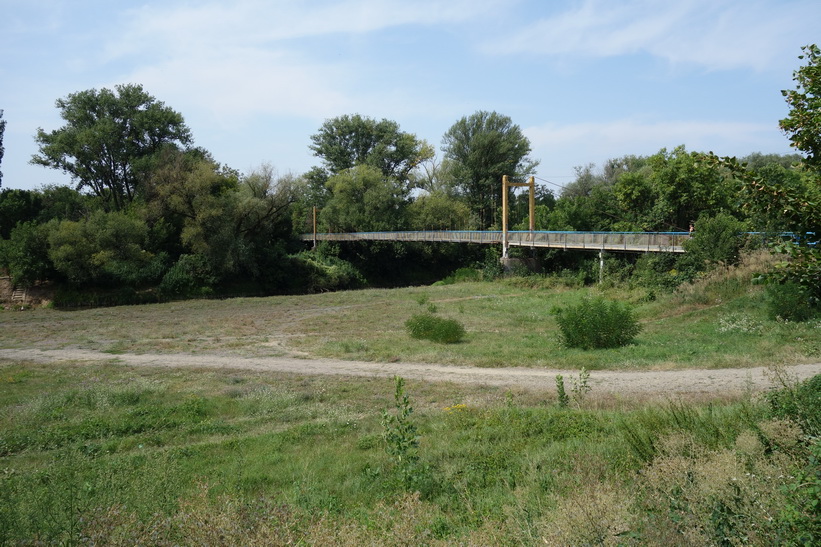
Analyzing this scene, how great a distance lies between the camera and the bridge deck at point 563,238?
35000 millimetres

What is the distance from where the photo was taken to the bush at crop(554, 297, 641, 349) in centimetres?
1819

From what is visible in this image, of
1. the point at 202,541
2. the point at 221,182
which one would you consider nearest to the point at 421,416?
the point at 202,541

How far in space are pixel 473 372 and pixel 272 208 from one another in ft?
143

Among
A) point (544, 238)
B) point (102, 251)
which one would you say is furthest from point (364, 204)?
point (102, 251)

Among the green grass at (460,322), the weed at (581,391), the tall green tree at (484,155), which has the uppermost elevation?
the tall green tree at (484,155)

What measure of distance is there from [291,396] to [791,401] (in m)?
9.72

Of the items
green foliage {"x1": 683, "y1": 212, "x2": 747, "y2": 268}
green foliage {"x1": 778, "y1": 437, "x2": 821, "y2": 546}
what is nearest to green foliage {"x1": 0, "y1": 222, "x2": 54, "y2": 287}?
green foliage {"x1": 683, "y1": 212, "x2": 747, "y2": 268}

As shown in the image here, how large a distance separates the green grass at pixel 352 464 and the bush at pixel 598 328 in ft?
20.0

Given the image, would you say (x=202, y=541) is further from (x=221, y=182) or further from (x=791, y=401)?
(x=221, y=182)

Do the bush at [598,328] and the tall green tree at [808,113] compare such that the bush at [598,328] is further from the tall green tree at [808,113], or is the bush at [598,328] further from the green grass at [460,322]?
the tall green tree at [808,113]

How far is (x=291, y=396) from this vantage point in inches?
523

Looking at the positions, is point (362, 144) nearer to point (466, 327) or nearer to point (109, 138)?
point (109, 138)

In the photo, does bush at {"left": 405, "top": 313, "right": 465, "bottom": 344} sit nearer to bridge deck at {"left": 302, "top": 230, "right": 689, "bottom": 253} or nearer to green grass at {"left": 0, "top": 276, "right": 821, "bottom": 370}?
green grass at {"left": 0, "top": 276, "right": 821, "bottom": 370}

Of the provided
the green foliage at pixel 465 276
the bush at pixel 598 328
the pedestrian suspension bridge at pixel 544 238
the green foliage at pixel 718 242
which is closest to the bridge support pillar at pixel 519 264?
the pedestrian suspension bridge at pixel 544 238
